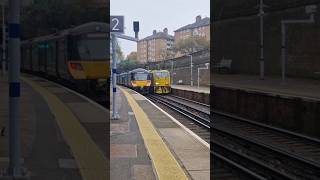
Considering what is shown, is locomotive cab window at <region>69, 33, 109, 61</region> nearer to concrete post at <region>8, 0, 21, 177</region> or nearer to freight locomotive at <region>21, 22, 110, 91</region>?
freight locomotive at <region>21, 22, 110, 91</region>

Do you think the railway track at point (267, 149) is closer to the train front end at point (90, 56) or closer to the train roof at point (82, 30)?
the train front end at point (90, 56)

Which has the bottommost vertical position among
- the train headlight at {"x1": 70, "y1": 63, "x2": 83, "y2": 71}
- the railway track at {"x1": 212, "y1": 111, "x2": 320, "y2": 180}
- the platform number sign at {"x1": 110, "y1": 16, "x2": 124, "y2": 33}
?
the railway track at {"x1": 212, "y1": 111, "x2": 320, "y2": 180}

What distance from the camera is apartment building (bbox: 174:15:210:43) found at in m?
5.29

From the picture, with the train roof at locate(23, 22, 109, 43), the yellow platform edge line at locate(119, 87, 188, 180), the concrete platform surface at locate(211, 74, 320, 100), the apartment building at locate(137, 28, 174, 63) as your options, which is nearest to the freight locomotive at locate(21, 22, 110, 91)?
the train roof at locate(23, 22, 109, 43)

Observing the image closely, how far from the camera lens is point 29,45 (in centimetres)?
482

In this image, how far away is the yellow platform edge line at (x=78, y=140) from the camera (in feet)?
16.2

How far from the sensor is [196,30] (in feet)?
18.3

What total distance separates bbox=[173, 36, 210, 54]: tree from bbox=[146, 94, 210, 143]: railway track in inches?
199

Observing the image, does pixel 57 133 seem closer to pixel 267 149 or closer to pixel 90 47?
pixel 90 47

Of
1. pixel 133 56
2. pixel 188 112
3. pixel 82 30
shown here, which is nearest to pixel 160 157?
pixel 133 56

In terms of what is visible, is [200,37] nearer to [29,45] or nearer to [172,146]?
[29,45]

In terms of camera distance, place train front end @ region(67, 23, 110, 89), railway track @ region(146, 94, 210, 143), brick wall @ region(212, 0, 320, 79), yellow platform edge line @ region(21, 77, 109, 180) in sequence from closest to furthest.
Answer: train front end @ region(67, 23, 110, 89)
yellow platform edge line @ region(21, 77, 109, 180)
brick wall @ region(212, 0, 320, 79)
railway track @ region(146, 94, 210, 143)

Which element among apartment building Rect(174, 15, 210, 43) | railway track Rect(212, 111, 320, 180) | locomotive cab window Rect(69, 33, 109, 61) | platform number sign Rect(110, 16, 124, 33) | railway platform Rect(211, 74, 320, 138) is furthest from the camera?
railway platform Rect(211, 74, 320, 138)

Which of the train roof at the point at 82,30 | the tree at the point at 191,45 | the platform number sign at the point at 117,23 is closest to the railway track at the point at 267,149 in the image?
the tree at the point at 191,45
